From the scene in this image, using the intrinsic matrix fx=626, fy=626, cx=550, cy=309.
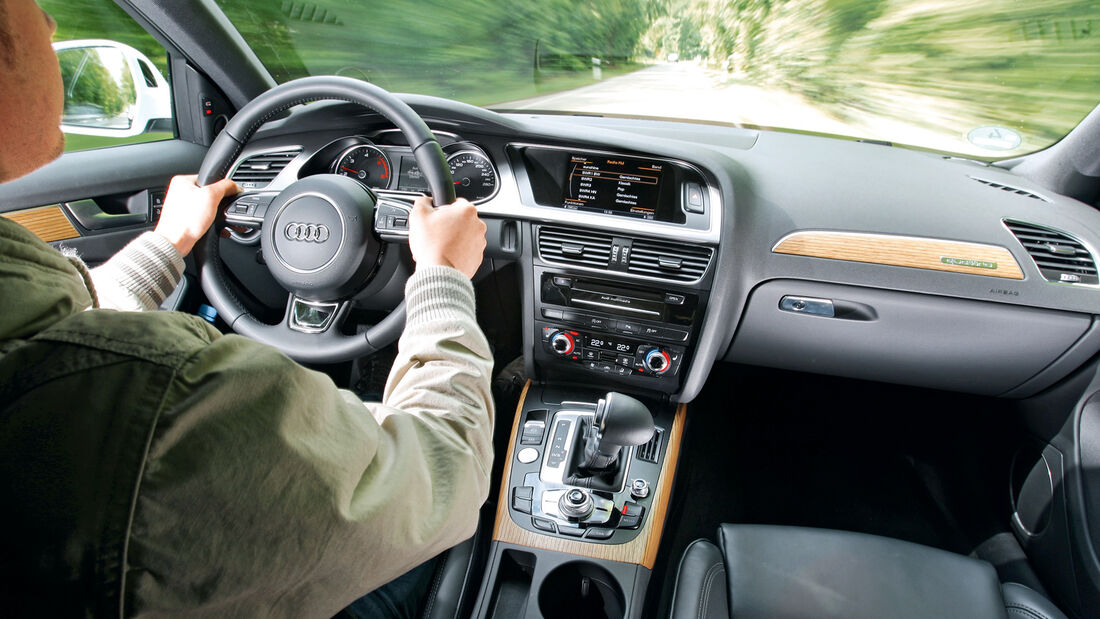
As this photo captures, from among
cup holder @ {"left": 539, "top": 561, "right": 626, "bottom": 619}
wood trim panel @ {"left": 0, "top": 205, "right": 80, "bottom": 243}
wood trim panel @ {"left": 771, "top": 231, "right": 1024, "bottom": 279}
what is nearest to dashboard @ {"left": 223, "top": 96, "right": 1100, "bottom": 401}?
wood trim panel @ {"left": 771, "top": 231, "right": 1024, "bottom": 279}

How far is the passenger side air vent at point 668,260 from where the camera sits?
174 centimetres

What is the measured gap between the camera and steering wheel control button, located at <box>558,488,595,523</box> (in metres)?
1.81

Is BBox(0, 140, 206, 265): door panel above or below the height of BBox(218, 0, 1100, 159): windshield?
below

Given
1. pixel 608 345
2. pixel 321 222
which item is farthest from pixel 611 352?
pixel 321 222

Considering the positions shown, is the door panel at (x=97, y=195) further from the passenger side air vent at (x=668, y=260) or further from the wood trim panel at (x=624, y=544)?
the passenger side air vent at (x=668, y=260)

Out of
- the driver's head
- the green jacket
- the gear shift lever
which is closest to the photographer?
the green jacket

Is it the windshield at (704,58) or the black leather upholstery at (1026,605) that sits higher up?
the windshield at (704,58)

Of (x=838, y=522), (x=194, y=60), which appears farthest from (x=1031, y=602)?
(x=194, y=60)

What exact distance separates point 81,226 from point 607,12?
180 centimetres

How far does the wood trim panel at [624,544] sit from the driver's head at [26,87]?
56.7 inches

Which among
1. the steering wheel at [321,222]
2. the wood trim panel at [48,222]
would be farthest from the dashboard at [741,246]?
the wood trim panel at [48,222]

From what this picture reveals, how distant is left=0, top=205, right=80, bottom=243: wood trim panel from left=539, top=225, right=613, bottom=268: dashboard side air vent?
142 centimetres

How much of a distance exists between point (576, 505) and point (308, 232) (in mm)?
1048

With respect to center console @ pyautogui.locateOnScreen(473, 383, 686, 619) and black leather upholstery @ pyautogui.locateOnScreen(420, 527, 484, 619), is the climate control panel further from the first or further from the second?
black leather upholstery @ pyautogui.locateOnScreen(420, 527, 484, 619)
